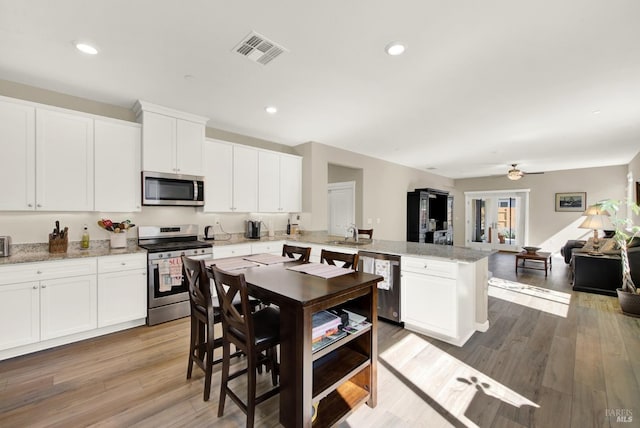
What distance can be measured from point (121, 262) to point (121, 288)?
283 mm

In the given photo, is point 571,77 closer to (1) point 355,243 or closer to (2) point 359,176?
(1) point 355,243

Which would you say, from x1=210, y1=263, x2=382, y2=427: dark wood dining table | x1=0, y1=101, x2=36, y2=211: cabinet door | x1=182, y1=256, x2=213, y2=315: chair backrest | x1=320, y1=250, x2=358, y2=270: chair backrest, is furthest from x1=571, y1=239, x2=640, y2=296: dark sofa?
x1=0, y1=101, x2=36, y2=211: cabinet door

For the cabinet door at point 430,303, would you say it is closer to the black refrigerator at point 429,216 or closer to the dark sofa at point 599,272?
the dark sofa at point 599,272

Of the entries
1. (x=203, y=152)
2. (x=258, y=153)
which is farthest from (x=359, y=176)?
(x=203, y=152)

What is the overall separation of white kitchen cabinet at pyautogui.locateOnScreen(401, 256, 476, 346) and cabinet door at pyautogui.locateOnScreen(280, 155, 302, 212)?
97.6 inches

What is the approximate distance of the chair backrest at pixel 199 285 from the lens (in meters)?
1.82

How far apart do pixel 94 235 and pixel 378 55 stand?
3.70 metres

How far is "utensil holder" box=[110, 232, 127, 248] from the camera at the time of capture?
3.14m

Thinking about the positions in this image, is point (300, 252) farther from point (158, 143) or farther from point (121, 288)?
point (158, 143)

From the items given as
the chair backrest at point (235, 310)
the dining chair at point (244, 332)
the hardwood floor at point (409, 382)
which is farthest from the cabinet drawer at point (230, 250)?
the chair backrest at point (235, 310)

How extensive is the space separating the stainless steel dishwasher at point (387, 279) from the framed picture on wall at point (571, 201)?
8.14 meters

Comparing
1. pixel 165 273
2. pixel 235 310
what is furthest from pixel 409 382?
pixel 165 273

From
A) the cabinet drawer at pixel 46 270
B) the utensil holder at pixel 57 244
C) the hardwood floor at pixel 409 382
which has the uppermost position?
the utensil holder at pixel 57 244

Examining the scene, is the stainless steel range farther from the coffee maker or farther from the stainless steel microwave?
Result: the coffee maker
